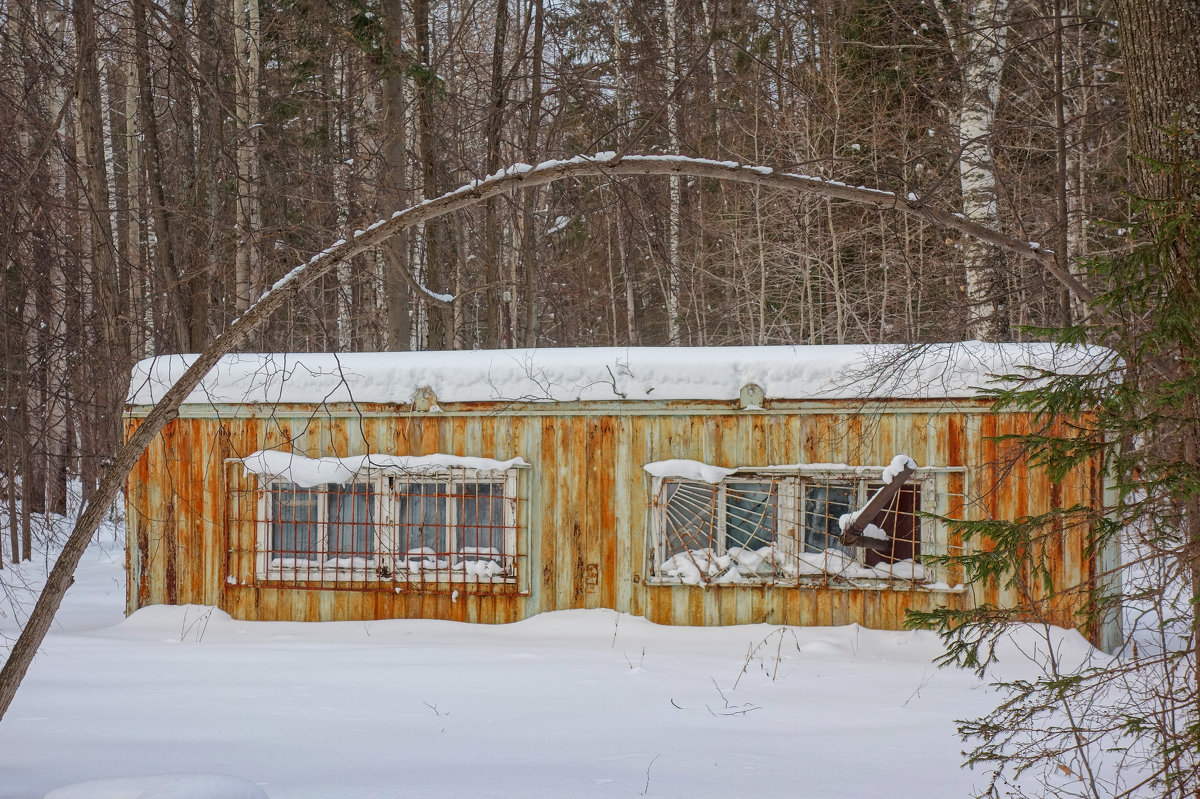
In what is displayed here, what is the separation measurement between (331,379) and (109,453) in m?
3.80

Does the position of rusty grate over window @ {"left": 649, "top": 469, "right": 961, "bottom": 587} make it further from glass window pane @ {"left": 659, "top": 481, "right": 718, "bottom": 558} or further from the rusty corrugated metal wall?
the rusty corrugated metal wall

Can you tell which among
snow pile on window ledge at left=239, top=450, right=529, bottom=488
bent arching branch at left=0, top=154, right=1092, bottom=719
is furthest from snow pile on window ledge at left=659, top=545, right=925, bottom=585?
bent arching branch at left=0, top=154, right=1092, bottom=719

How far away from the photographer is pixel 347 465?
7.70 meters

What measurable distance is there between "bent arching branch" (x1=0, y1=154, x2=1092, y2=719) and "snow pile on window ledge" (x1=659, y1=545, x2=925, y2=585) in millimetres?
4459

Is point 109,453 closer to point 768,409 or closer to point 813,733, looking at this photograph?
point 768,409

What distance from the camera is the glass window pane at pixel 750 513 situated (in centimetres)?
750

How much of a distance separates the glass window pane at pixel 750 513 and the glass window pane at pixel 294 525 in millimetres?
3501

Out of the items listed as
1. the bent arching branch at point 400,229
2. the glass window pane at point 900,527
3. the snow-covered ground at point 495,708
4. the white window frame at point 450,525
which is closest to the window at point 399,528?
the white window frame at point 450,525

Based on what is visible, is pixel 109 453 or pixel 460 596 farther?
pixel 109 453

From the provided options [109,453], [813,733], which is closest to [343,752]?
[813,733]

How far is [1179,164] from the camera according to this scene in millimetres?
3090

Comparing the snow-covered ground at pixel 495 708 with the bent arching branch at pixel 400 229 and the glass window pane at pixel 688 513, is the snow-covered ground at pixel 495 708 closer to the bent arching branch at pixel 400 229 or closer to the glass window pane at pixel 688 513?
the glass window pane at pixel 688 513

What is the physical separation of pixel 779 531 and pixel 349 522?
358 cm

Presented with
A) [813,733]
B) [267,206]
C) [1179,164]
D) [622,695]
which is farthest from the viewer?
[267,206]
